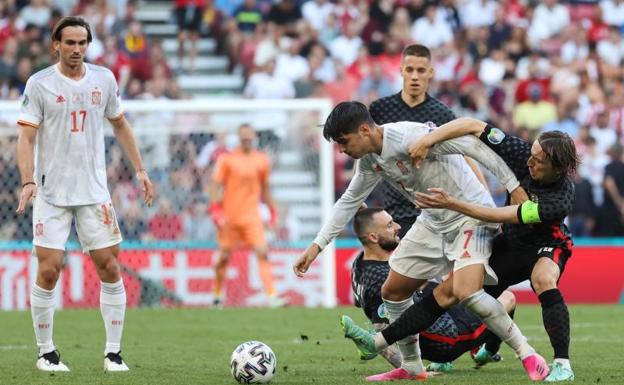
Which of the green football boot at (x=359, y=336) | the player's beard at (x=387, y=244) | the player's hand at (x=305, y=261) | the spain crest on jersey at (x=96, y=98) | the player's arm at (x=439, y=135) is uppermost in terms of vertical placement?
the spain crest on jersey at (x=96, y=98)

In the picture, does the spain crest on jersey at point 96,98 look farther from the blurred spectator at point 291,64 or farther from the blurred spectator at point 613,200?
the blurred spectator at point 291,64

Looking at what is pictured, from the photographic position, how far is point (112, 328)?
9430mm

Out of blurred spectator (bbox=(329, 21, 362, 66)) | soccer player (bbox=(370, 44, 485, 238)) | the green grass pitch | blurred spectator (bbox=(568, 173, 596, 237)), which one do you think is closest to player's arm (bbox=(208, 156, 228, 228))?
the green grass pitch

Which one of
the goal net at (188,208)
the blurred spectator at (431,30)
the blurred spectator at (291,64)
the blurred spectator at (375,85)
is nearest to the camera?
the goal net at (188,208)

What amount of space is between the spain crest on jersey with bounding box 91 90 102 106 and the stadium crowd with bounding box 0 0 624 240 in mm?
8065

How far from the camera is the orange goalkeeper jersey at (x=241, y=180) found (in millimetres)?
17516

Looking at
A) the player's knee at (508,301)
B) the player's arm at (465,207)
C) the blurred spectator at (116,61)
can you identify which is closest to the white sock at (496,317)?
the player's arm at (465,207)

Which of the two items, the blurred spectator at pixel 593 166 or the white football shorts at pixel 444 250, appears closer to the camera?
the white football shorts at pixel 444 250

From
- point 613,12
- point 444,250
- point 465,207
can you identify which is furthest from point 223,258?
point 613,12

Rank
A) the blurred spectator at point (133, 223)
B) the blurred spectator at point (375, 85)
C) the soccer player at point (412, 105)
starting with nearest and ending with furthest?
the soccer player at point (412, 105) < the blurred spectator at point (133, 223) < the blurred spectator at point (375, 85)

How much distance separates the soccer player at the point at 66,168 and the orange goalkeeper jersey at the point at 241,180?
26.3 feet

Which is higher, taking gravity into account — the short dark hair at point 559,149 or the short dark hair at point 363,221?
the short dark hair at point 559,149

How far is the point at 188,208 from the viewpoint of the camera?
1784 centimetres

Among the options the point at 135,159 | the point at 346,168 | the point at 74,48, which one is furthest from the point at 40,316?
the point at 346,168
